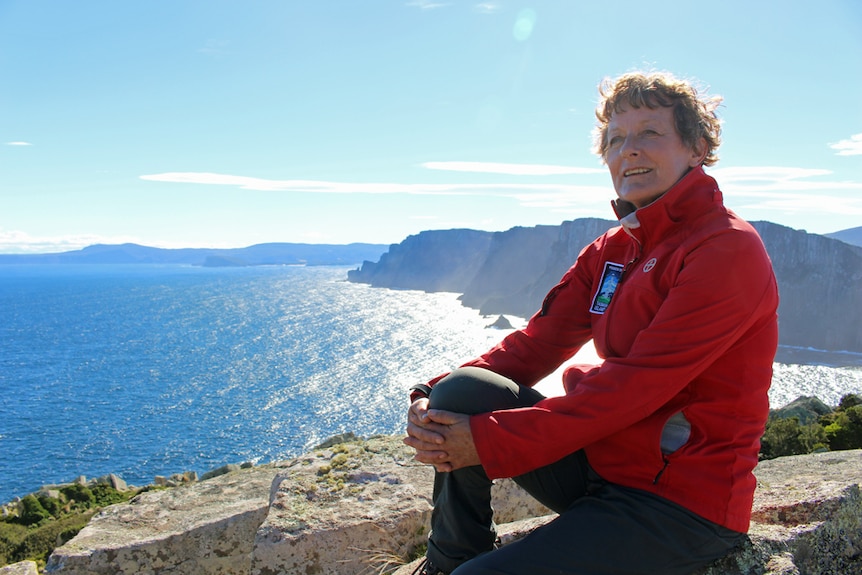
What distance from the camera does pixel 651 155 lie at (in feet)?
10.6

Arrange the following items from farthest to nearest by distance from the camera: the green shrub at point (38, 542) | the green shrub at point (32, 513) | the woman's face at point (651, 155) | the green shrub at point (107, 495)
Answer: the green shrub at point (107, 495), the green shrub at point (32, 513), the green shrub at point (38, 542), the woman's face at point (651, 155)

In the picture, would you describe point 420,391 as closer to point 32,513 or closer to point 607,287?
point 607,287

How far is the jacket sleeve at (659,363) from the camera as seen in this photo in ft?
8.82

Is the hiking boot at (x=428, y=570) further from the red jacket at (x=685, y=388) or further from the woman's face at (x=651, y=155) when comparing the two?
the woman's face at (x=651, y=155)

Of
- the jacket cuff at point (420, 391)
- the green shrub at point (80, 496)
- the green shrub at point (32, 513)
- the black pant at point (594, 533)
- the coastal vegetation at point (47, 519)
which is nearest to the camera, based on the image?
the black pant at point (594, 533)

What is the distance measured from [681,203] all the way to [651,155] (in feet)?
1.06

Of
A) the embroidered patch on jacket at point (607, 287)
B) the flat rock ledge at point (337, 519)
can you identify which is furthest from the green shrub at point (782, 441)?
the embroidered patch on jacket at point (607, 287)

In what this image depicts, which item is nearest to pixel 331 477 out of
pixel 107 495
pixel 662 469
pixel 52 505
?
pixel 662 469

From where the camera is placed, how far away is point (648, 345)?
2787 millimetres

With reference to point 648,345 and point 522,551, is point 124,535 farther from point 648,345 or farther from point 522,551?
point 648,345

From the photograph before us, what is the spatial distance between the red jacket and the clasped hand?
0.30 ft

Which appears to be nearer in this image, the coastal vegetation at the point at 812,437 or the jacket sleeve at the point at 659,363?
the jacket sleeve at the point at 659,363

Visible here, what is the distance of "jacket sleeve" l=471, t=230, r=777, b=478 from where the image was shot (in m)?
2.69

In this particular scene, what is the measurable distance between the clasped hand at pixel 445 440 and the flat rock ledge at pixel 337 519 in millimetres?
1181
